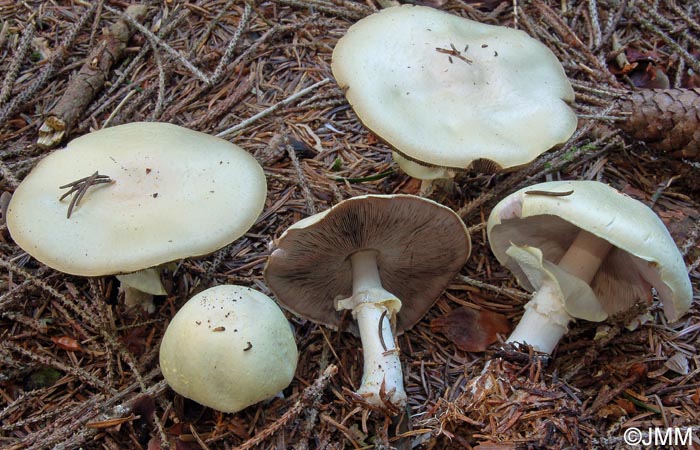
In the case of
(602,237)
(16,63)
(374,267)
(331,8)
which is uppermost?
(602,237)

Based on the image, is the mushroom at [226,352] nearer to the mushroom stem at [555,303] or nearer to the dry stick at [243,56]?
the mushroom stem at [555,303]

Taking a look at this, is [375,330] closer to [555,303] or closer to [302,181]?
[555,303]

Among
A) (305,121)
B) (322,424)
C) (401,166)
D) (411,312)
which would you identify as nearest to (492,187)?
(401,166)

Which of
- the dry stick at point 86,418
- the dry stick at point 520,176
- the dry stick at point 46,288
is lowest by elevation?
the dry stick at point 86,418

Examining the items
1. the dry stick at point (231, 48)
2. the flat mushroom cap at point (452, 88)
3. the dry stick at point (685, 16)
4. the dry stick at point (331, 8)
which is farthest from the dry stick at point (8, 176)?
the dry stick at point (685, 16)

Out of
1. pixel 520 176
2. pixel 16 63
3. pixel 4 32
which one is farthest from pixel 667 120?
pixel 4 32

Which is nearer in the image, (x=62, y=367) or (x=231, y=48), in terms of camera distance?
(x=62, y=367)

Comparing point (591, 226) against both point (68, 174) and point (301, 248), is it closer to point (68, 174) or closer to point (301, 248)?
point (301, 248)
